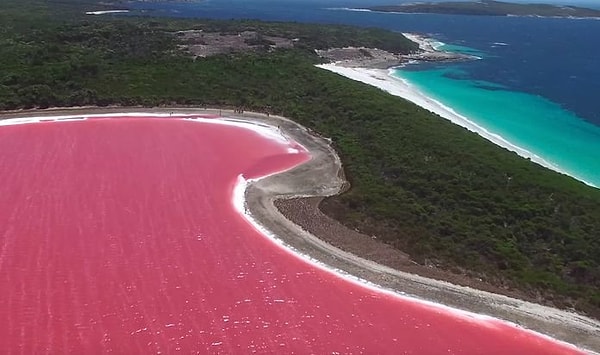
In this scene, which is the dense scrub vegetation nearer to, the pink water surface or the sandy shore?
the pink water surface

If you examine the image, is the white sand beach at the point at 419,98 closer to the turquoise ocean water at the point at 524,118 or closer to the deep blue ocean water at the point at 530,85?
the turquoise ocean water at the point at 524,118

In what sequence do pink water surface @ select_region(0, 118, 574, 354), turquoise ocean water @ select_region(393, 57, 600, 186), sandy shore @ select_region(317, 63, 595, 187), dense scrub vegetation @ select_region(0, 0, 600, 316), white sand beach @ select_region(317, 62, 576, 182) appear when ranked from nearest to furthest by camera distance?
pink water surface @ select_region(0, 118, 574, 354)
dense scrub vegetation @ select_region(0, 0, 600, 316)
turquoise ocean water @ select_region(393, 57, 600, 186)
sandy shore @ select_region(317, 63, 595, 187)
white sand beach @ select_region(317, 62, 576, 182)

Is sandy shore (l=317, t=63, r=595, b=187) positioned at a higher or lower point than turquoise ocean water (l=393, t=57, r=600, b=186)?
higher

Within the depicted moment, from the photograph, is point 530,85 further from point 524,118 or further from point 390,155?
point 390,155

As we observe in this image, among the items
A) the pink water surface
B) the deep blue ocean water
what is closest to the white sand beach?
the deep blue ocean water

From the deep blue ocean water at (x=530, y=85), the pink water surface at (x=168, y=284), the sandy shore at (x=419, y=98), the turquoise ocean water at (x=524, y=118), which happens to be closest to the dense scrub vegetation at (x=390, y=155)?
the pink water surface at (x=168, y=284)

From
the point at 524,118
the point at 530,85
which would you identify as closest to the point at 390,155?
the point at 524,118
